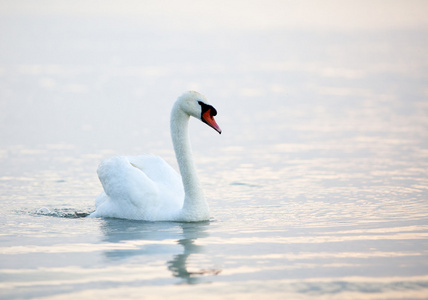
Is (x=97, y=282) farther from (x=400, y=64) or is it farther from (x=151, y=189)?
(x=400, y=64)

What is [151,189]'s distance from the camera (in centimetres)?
1016

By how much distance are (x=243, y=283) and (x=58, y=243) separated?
2.50 metres

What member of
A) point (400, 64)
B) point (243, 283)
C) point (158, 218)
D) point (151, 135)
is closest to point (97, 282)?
point (243, 283)

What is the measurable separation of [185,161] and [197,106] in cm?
76

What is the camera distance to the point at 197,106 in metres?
9.94

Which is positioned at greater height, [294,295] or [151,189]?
[151,189]

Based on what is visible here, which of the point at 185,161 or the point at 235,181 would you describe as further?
the point at 235,181

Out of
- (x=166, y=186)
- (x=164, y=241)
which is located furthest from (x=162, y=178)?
(x=164, y=241)

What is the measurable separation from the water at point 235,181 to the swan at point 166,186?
0.69ft

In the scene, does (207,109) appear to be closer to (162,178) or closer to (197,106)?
(197,106)

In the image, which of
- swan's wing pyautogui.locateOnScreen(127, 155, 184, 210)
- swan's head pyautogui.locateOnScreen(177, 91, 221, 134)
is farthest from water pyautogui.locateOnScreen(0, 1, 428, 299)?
swan's head pyautogui.locateOnScreen(177, 91, 221, 134)

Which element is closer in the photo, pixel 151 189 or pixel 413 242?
pixel 413 242

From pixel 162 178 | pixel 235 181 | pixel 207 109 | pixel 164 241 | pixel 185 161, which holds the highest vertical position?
pixel 207 109

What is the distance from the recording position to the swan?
9922 mm
